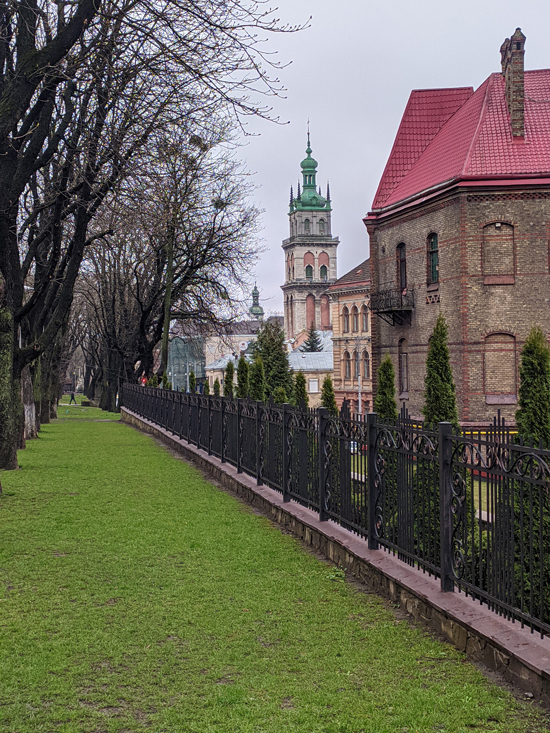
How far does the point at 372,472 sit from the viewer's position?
7.02 meters

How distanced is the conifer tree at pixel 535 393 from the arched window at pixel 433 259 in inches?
887

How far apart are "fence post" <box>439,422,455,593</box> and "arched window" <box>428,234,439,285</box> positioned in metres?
26.3

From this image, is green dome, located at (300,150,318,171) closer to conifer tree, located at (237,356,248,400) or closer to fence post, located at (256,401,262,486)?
conifer tree, located at (237,356,248,400)

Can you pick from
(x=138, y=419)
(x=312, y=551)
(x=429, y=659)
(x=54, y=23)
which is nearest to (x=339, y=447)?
(x=312, y=551)

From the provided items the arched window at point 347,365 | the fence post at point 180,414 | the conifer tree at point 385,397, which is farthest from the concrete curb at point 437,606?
the arched window at point 347,365

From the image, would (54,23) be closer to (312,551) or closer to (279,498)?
(279,498)

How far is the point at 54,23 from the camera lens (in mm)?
15867

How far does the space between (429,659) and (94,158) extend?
11213mm

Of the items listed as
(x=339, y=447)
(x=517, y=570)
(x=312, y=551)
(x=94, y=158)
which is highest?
(x=94, y=158)

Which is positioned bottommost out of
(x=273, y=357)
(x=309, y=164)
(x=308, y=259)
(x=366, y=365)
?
(x=366, y=365)

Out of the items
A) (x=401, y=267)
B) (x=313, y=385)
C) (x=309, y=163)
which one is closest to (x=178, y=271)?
(x=401, y=267)

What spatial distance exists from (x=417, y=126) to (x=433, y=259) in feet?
26.4

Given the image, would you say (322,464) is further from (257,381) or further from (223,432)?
(257,381)

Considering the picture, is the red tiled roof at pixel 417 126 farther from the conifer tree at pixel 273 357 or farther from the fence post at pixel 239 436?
the conifer tree at pixel 273 357
